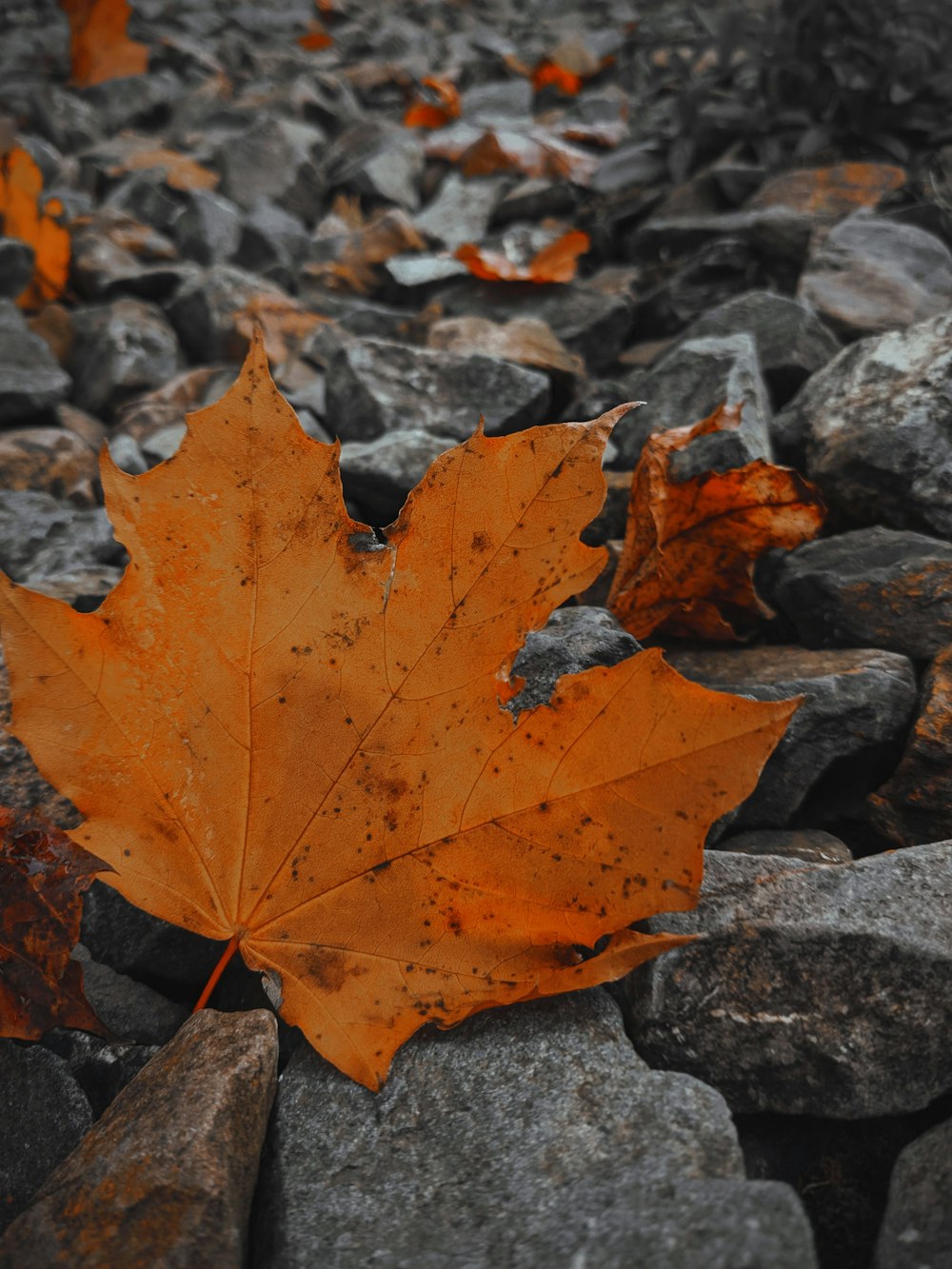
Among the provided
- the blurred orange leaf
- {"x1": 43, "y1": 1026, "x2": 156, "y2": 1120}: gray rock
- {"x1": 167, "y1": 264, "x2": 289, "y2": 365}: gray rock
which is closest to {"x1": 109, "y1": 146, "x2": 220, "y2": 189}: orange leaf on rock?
{"x1": 167, "y1": 264, "x2": 289, "y2": 365}: gray rock

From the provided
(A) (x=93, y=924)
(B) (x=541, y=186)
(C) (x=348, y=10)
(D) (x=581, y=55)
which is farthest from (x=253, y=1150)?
(C) (x=348, y=10)

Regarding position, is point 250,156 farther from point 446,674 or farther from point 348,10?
point 446,674

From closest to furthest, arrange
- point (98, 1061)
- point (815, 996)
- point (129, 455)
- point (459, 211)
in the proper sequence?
point (815, 996)
point (98, 1061)
point (129, 455)
point (459, 211)

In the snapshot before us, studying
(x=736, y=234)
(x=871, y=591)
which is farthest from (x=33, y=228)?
(x=871, y=591)

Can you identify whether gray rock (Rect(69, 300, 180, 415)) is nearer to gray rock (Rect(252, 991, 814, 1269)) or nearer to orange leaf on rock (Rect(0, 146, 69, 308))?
orange leaf on rock (Rect(0, 146, 69, 308))

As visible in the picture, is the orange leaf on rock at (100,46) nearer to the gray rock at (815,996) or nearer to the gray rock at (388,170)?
the gray rock at (388,170)

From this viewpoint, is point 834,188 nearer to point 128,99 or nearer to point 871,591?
point 871,591

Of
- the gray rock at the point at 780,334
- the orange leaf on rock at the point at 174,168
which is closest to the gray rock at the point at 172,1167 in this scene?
the gray rock at the point at 780,334
